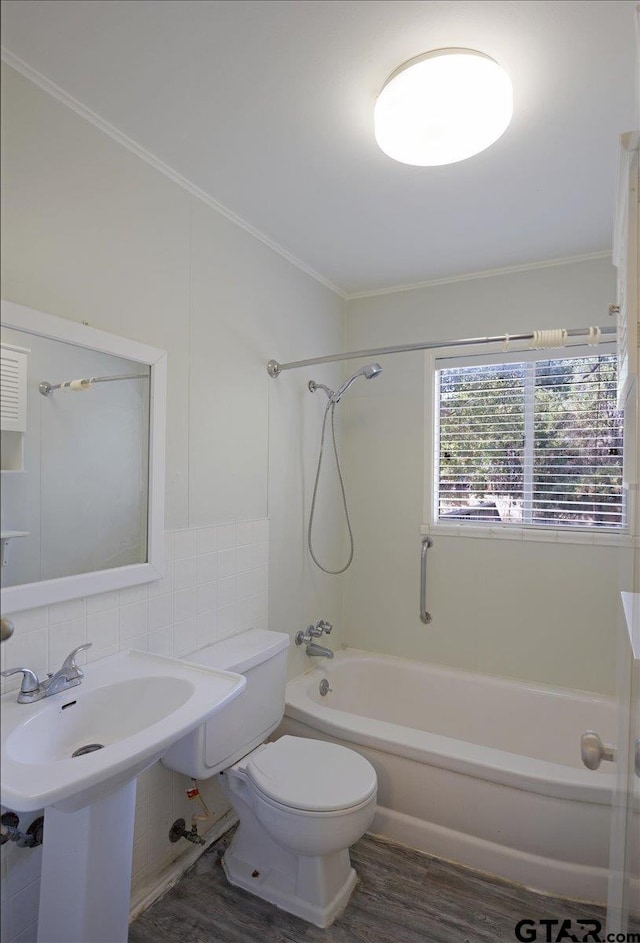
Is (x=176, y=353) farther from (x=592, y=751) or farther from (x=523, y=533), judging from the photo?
(x=523, y=533)

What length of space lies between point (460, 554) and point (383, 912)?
156 cm

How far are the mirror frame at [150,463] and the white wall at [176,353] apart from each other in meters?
0.05

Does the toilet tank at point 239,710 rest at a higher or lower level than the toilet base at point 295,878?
higher

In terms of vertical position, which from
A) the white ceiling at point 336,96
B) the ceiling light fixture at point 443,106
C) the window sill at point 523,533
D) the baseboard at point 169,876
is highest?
the white ceiling at point 336,96

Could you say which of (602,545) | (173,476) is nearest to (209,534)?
(173,476)

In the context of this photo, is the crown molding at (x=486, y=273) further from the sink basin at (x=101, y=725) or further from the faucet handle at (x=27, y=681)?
the faucet handle at (x=27, y=681)

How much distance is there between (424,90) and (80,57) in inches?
35.3

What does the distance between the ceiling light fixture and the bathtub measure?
6.89 ft

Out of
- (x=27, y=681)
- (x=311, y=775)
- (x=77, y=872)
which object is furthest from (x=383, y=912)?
(x=27, y=681)

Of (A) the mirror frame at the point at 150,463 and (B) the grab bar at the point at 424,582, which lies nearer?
(A) the mirror frame at the point at 150,463

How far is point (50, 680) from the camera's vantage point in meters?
1.29

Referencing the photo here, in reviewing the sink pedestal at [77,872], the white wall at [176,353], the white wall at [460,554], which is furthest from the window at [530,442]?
the sink pedestal at [77,872]

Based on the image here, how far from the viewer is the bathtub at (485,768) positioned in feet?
5.75

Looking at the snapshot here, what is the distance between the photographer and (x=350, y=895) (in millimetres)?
1741
